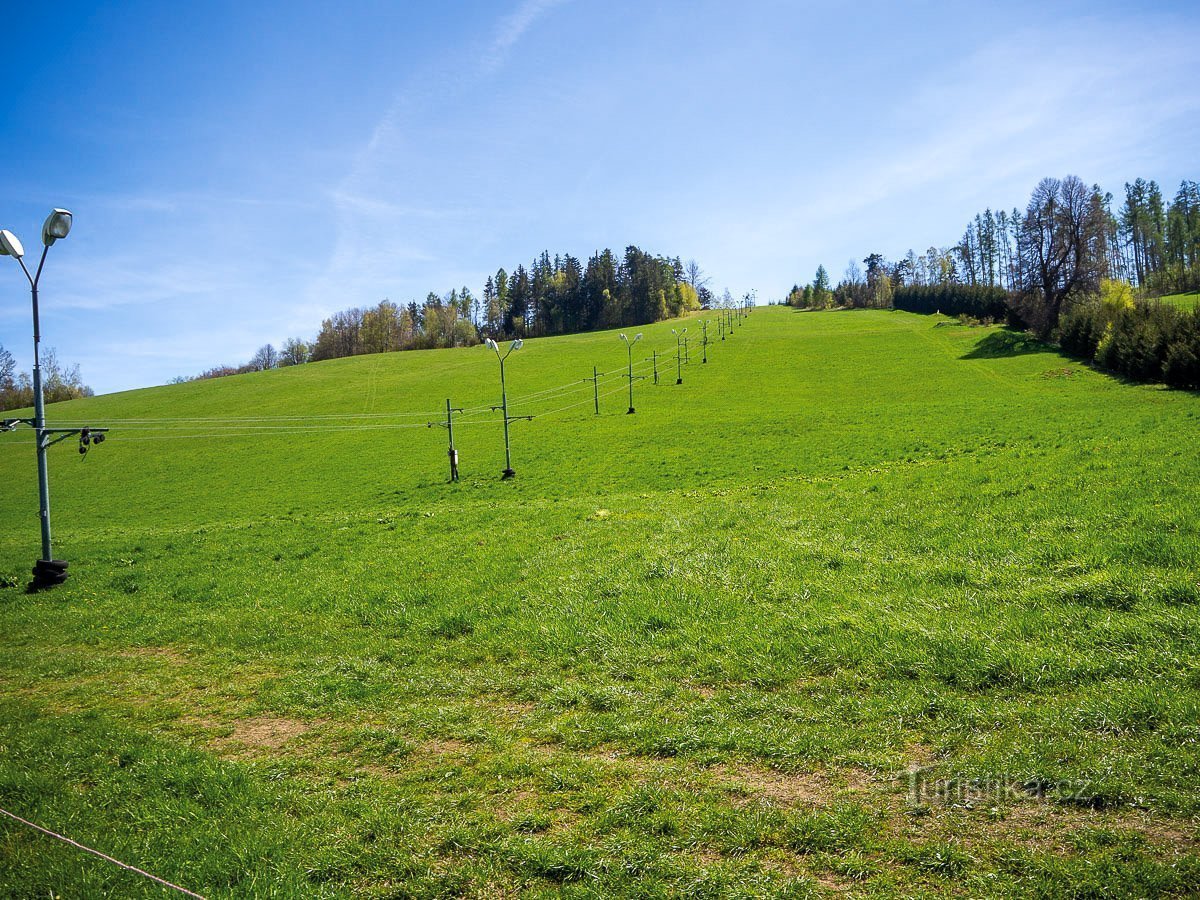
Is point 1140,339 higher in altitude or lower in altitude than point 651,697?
higher

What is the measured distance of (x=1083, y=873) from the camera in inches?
155

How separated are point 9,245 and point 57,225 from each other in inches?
37.4

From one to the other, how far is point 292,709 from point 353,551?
A: 825 centimetres

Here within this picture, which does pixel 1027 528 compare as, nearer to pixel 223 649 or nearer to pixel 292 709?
pixel 292 709

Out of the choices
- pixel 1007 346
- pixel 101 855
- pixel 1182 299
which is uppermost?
pixel 1182 299

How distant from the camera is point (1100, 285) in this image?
65188 mm

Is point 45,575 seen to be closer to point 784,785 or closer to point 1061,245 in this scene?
point 784,785

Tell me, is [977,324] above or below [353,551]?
above

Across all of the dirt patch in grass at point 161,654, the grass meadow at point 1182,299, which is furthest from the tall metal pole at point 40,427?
the grass meadow at point 1182,299

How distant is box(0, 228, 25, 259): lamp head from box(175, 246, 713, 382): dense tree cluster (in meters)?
117

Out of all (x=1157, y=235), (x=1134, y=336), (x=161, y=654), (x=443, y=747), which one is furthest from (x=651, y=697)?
(x=1157, y=235)

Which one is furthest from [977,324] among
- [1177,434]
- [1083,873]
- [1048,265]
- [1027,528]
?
[1083,873]

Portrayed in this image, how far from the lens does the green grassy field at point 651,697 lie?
14.7 ft

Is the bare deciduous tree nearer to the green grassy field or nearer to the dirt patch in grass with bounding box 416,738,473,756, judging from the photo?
the green grassy field
